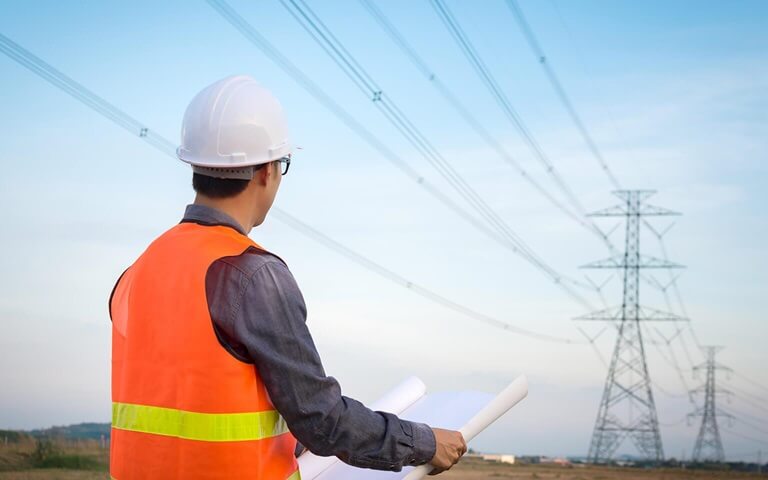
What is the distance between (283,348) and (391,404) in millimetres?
1236

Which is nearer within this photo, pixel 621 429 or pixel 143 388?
pixel 143 388

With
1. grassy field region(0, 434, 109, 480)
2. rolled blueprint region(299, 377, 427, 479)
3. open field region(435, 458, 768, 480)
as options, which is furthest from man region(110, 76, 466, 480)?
open field region(435, 458, 768, 480)

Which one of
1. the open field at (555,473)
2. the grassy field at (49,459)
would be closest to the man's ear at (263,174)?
the grassy field at (49,459)

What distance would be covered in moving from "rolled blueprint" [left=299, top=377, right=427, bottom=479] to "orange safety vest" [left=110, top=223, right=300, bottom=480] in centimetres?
52

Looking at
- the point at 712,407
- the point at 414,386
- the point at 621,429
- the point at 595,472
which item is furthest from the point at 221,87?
the point at 712,407

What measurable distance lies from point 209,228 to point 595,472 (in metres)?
24.8

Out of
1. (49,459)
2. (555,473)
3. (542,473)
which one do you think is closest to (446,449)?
(49,459)

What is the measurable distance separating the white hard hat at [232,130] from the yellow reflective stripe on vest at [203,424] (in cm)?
83

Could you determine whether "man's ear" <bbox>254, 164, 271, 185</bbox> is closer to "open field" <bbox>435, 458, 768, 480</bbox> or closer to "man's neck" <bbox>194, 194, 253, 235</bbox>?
"man's neck" <bbox>194, 194, 253, 235</bbox>

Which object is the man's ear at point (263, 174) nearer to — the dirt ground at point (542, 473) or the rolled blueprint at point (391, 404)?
the rolled blueprint at point (391, 404)

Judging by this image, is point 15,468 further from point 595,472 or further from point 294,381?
point 595,472

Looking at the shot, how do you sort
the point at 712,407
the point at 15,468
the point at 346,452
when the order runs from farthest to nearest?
the point at 712,407 → the point at 15,468 → the point at 346,452

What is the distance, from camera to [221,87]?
3.44 metres

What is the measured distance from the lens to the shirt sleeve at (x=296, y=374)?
9.73 ft
